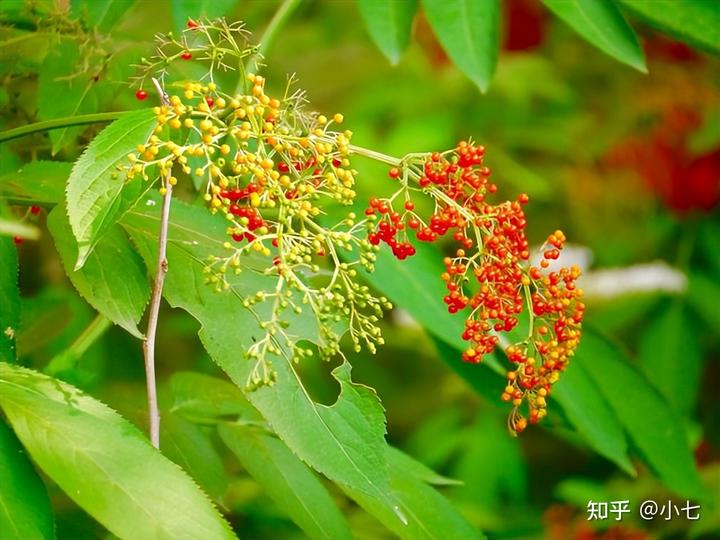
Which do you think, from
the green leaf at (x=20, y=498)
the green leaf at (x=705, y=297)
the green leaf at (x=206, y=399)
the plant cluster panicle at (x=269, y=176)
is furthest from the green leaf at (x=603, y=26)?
the green leaf at (x=705, y=297)

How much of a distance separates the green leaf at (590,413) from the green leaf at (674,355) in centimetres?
96

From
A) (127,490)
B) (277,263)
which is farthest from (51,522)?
(277,263)

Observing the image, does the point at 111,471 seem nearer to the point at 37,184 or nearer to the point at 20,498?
the point at 20,498

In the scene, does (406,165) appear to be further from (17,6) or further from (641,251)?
(641,251)

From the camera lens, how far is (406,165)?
89 centimetres

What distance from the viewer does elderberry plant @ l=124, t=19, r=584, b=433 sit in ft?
2.60

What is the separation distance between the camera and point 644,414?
52.3 inches

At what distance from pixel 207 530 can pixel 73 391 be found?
16cm

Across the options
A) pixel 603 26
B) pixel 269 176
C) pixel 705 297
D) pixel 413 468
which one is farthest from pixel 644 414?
pixel 705 297

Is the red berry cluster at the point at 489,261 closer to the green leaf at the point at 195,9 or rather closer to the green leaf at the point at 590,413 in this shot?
the green leaf at the point at 590,413

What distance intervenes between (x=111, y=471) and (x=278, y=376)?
176 millimetres

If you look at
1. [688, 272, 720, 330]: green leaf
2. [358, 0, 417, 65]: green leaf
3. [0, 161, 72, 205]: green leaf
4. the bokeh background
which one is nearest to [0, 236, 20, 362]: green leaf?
[0, 161, 72, 205]: green leaf
